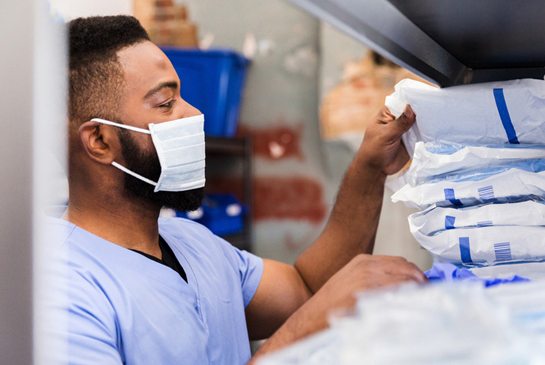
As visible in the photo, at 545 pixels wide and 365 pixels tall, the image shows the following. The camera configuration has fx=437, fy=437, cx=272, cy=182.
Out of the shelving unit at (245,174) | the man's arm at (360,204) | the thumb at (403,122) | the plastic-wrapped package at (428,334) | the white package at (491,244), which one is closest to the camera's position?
the plastic-wrapped package at (428,334)

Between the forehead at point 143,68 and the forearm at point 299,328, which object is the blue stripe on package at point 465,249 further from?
the forehead at point 143,68

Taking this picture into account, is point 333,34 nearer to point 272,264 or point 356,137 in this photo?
point 356,137

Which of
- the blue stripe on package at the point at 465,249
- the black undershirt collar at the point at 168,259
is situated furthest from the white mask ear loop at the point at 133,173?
the blue stripe on package at the point at 465,249

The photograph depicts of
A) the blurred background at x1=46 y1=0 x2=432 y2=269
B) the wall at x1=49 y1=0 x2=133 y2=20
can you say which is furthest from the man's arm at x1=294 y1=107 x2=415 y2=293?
the wall at x1=49 y1=0 x2=133 y2=20

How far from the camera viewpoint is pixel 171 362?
0.70m

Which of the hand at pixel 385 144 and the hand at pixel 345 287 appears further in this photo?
the hand at pixel 385 144

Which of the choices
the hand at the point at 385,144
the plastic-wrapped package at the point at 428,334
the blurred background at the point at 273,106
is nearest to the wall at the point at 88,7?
the blurred background at the point at 273,106

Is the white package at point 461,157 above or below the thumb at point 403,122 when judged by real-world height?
below

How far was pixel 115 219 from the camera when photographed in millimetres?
842

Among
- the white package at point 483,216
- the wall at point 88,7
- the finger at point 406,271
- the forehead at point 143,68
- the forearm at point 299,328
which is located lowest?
the forearm at point 299,328

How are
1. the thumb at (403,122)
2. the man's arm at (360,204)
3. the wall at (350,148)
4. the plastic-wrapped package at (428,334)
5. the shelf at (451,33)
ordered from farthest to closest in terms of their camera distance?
the wall at (350,148), the man's arm at (360,204), the thumb at (403,122), the shelf at (451,33), the plastic-wrapped package at (428,334)

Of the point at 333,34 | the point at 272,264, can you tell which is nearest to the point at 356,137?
the point at 333,34

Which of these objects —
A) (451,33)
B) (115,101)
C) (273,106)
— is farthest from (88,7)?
(451,33)

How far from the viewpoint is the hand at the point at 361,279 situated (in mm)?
454
